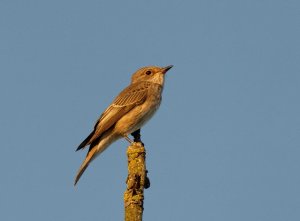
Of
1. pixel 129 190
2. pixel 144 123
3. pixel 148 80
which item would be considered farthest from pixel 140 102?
pixel 129 190

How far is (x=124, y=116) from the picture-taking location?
12078 mm

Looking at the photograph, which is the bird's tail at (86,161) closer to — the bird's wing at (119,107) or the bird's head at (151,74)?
the bird's wing at (119,107)

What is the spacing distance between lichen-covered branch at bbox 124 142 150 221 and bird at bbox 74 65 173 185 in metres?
3.56

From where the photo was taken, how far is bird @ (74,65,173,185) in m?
11.5

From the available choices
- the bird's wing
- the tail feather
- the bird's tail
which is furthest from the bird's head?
the bird's tail

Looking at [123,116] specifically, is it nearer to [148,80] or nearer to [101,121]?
[101,121]

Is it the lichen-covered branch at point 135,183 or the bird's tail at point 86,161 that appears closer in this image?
the lichen-covered branch at point 135,183

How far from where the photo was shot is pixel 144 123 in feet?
40.2

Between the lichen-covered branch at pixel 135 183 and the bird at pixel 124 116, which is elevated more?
the bird at pixel 124 116

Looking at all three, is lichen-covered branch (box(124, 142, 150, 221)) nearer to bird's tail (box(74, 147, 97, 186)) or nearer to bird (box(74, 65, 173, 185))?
bird's tail (box(74, 147, 97, 186))

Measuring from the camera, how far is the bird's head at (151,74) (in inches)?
535

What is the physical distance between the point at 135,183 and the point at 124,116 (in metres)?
5.41

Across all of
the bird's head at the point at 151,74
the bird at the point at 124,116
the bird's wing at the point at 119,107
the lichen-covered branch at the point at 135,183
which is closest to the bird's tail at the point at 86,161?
the bird at the point at 124,116

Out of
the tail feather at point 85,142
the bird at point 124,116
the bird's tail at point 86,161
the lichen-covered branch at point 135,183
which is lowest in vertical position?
the lichen-covered branch at point 135,183
